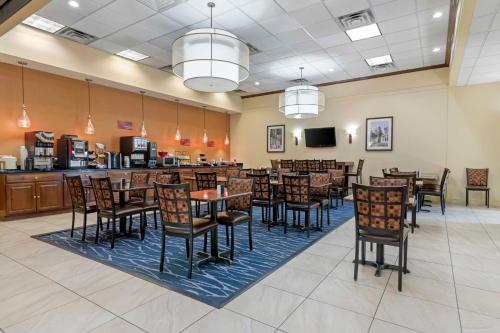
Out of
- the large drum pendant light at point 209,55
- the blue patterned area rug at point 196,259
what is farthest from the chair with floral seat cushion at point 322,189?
the large drum pendant light at point 209,55

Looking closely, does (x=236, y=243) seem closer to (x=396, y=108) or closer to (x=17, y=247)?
(x=17, y=247)

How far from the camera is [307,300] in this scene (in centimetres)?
262

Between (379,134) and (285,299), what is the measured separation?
7.75 m

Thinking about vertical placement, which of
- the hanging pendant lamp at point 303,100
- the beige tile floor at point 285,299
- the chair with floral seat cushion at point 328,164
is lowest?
the beige tile floor at point 285,299

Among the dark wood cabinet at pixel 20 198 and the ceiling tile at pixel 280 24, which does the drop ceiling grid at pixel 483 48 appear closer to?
the ceiling tile at pixel 280 24

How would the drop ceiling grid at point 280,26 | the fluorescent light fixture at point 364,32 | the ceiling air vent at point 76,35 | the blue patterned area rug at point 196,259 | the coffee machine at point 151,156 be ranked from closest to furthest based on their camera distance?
the blue patterned area rug at point 196,259 < the drop ceiling grid at point 280,26 < the fluorescent light fixture at point 364,32 < the ceiling air vent at point 76,35 < the coffee machine at point 151,156

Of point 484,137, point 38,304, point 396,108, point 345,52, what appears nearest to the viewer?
point 38,304

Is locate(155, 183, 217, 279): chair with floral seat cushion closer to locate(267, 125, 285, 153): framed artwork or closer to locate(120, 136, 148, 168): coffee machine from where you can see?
locate(120, 136, 148, 168): coffee machine

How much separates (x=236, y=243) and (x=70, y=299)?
2.23 meters

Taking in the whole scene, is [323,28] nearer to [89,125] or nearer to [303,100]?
[303,100]

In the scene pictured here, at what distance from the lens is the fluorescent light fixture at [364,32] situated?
5.72 meters

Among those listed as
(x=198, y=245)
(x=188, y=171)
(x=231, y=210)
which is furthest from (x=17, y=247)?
(x=188, y=171)

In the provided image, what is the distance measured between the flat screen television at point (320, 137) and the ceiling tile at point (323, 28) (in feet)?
14.2

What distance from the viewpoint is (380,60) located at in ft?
25.1
